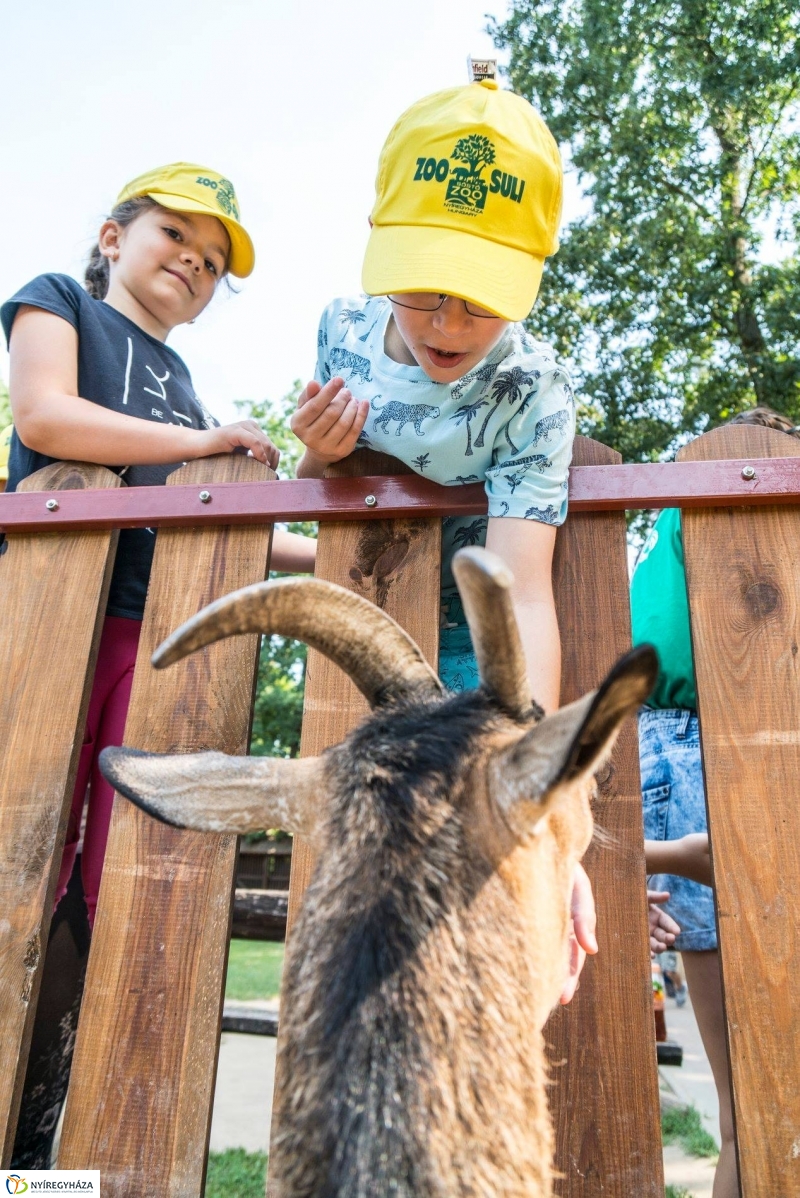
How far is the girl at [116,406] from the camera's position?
10.4ft

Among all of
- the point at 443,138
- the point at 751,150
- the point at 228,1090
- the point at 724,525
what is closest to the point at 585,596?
the point at 724,525

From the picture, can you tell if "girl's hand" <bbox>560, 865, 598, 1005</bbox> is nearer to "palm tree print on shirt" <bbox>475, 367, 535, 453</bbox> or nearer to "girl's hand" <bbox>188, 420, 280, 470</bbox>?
"palm tree print on shirt" <bbox>475, 367, 535, 453</bbox>

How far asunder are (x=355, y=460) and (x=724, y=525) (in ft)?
4.08

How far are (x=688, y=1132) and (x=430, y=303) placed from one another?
6973 mm

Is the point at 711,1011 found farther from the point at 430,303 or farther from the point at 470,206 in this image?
the point at 470,206

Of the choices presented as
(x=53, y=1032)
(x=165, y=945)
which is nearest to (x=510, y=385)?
(x=165, y=945)

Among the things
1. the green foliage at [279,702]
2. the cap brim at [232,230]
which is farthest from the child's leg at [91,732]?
the green foliage at [279,702]

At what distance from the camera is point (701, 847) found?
3.24m

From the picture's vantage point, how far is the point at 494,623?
175 centimetres

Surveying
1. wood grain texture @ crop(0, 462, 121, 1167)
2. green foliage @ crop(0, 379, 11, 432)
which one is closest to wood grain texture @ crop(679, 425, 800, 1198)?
wood grain texture @ crop(0, 462, 121, 1167)

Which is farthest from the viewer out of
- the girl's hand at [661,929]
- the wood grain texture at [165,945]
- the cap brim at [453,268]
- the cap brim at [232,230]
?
the cap brim at [232,230]

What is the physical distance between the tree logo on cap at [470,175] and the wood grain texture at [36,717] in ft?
5.17

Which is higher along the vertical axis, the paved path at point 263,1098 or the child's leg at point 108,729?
the child's leg at point 108,729

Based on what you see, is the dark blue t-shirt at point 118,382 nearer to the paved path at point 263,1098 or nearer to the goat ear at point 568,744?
the goat ear at point 568,744
